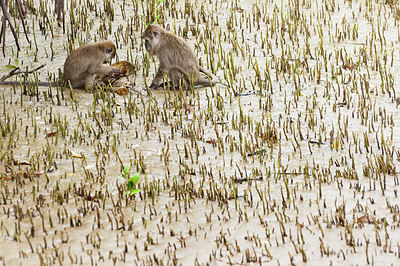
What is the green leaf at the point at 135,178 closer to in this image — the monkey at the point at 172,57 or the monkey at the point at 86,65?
the monkey at the point at 86,65

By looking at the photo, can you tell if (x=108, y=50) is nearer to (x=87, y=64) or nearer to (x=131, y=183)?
(x=87, y=64)

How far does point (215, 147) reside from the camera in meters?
6.96

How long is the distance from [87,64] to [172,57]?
120 centimetres

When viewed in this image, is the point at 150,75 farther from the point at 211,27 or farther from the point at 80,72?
the point at 211,27

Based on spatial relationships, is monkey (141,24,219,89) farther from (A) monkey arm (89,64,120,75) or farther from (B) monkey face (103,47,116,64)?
(A) monkey arm (89,64,120,75)

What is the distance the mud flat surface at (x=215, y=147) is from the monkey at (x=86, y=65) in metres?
0.18

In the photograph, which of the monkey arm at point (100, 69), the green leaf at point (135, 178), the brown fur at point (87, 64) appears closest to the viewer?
the green leaf at point (135, 178)

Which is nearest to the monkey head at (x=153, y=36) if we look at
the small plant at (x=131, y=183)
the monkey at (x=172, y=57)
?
the monkey at (x=172, y=57)

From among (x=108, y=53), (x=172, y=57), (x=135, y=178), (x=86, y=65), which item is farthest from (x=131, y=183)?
(x=108, y=53)

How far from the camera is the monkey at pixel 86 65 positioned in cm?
838

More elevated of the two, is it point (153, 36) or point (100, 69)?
point (153, 36)

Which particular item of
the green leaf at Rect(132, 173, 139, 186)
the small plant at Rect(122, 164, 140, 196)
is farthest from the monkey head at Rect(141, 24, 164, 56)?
the green leaf at Rect(132, 173, 139, 186)

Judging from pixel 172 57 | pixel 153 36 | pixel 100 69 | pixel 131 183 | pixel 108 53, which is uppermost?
pixel 153 36

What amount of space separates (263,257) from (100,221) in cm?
149
